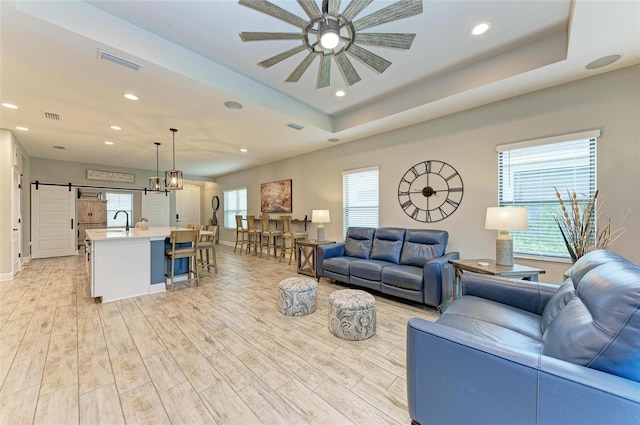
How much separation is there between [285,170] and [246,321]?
15.7 ft

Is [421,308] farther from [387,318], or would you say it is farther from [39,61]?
[39,61]

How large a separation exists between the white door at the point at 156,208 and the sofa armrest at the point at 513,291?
30.6 ft

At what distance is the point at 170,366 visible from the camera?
1.97m

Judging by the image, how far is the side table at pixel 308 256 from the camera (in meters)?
4.45

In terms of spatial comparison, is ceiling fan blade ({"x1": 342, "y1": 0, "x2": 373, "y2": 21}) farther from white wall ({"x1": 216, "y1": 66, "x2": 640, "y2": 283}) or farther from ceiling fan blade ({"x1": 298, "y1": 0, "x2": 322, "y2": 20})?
white wall ({"x1": 216, "y1": 66, "x2": 640, "y2": 283})

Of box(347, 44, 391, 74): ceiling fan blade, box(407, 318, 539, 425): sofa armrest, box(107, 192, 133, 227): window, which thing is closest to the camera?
box(407, 318, 539, 425): sofa armrest

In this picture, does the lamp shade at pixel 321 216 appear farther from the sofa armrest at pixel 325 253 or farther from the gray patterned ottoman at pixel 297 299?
the gray patterned ottoman at pixel 297 299

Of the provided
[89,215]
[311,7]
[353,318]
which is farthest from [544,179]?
[89,215]

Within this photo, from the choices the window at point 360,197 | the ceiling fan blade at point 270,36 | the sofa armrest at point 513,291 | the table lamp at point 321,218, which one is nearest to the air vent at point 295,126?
the window at point 360,197

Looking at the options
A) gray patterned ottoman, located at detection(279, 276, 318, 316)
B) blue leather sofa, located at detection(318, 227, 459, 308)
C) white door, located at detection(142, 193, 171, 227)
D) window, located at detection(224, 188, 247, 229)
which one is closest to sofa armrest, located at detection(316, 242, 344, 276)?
blue leather sofa, located at detection(318, 227, 459, 308)

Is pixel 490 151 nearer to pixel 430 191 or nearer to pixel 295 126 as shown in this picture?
pixel 430 191

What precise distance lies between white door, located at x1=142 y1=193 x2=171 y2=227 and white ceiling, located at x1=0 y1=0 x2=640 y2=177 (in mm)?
3849

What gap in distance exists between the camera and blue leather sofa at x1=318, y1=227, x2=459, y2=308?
2.99 metres

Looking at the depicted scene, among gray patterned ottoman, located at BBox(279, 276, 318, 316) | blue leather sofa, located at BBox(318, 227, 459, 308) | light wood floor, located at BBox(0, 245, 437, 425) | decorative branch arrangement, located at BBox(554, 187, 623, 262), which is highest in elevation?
decorative branch arrangement, located at BBox(554, 187, 623, 262)
